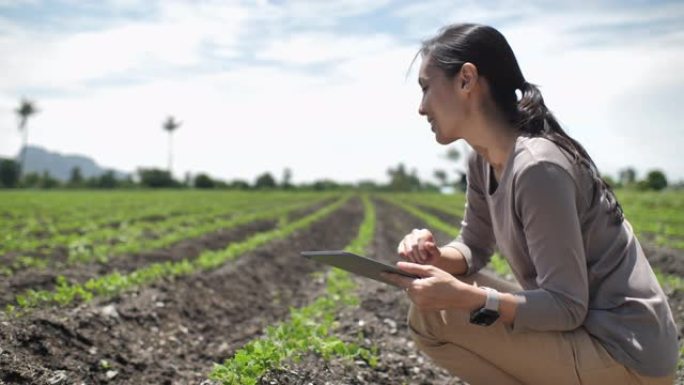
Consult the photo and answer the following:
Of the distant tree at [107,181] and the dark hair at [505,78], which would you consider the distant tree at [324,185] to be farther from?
the dark hair at [505,78]

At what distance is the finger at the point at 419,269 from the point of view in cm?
273

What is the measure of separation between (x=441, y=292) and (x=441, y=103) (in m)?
0.84

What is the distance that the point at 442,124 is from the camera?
299cm

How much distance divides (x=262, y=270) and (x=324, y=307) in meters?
3.82

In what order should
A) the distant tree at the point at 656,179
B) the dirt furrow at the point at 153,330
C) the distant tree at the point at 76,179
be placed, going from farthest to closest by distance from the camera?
the distant tree at the point at 76,179 < the distant tree at the point at 656,179 < the dirt furrow at the point at 153,330

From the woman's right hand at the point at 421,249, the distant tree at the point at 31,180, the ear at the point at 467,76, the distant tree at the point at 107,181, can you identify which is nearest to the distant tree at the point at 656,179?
the woman's right hand at the point at 421,249

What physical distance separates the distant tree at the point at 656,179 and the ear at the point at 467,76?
62084 millimetres

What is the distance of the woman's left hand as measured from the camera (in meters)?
2.67

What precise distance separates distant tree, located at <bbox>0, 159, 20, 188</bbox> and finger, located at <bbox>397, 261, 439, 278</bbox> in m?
91.3

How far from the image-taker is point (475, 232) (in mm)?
3535

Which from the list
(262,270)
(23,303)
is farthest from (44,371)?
(262,270)

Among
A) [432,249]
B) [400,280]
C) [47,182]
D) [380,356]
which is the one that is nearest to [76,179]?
[47,182]

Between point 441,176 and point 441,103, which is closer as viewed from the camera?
point 441,103

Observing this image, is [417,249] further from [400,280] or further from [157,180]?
[157,180]
